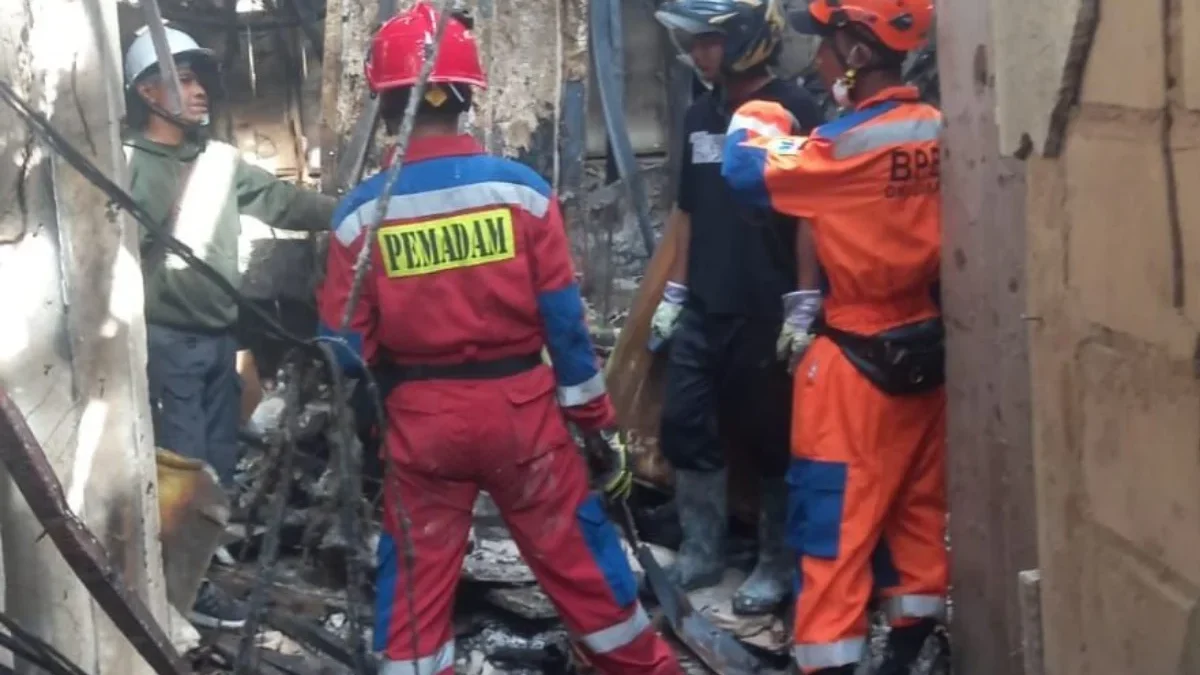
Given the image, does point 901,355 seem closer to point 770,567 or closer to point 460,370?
point 460,370

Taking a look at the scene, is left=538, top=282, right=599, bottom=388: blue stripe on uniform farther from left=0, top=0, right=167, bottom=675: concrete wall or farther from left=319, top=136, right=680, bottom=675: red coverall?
left=0, top=0, right=167, bottom=675: concrete wall

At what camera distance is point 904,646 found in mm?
4172

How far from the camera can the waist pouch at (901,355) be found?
3896 millimetres

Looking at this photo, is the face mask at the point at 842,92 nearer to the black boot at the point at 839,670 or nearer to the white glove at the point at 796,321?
the white glove at the point at 796,321

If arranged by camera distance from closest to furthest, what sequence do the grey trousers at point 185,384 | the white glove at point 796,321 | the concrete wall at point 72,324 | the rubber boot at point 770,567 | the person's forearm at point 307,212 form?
the concrete wall at point 72,324
the white glove at point 796,321
the rubber boot at point 770,567
the grey trousers at point 185,384
the person's forearm at point 307,212

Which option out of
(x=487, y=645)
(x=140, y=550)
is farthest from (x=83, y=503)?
(x=487, y=645)

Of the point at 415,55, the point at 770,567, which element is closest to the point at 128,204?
the point at 415,55

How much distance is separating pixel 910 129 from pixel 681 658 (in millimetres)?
1815

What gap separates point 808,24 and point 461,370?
53.2 inches

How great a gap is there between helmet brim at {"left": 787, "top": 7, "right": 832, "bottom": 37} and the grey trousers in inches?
93.8

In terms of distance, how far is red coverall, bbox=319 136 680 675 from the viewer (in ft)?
12.3

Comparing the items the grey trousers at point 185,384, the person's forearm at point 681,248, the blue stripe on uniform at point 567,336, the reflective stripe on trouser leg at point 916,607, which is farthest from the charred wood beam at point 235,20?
the reflective stripe on trouser leg at point 916,607

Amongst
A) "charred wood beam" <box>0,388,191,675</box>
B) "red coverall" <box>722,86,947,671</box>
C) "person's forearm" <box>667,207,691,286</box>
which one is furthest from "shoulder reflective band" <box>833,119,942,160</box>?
"charred wood beam" <box>0,388,191,675</box>

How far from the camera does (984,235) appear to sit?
12.1ft
